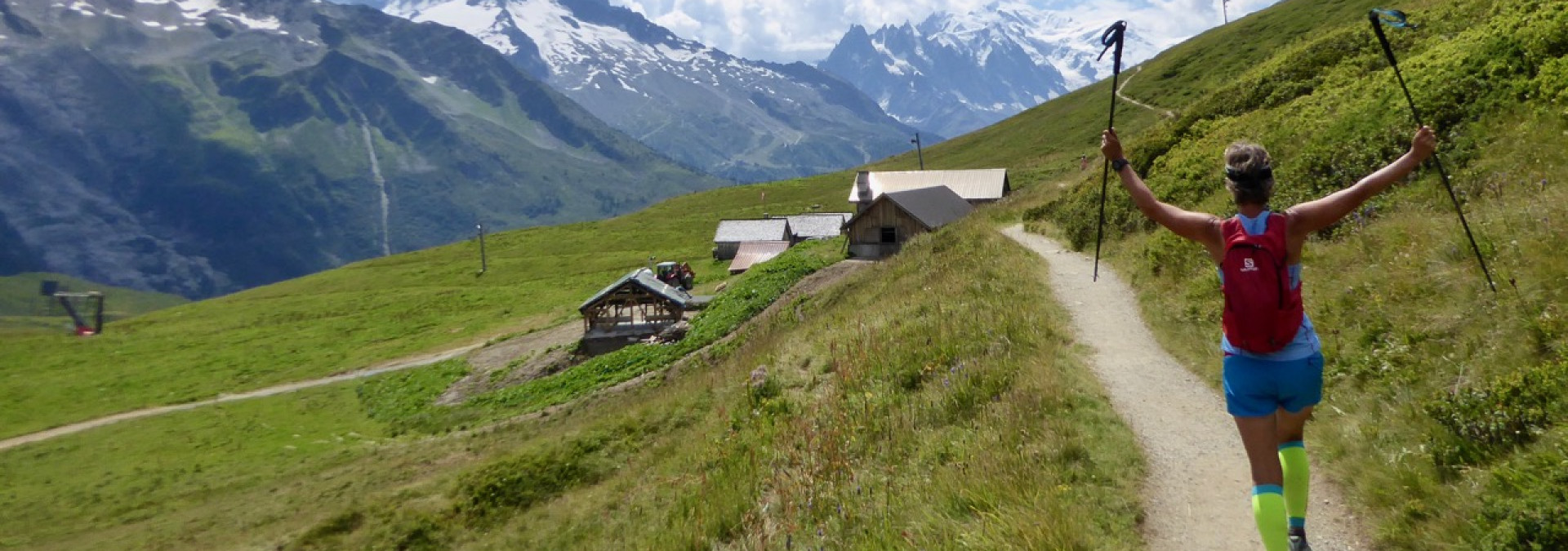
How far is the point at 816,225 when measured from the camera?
96312 mm

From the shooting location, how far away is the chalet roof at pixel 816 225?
311 feet

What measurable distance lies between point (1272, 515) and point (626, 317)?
48989 mm

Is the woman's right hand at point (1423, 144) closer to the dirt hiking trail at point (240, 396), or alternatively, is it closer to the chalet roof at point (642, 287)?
the chalet roof at point (642, 287)

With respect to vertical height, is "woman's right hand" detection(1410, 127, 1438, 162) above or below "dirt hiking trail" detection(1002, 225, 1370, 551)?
above

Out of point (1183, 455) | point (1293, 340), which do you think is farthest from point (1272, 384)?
point (1183, 455)

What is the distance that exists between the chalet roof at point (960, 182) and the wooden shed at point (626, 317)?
30.4m

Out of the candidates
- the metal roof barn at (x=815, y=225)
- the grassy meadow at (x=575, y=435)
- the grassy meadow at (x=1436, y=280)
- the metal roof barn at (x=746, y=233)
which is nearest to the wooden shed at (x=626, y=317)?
the grassy meadow at (x=575, y=435)

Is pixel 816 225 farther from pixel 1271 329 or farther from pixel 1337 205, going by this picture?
pixel 1271 329

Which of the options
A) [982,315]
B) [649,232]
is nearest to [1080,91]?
[649,232]

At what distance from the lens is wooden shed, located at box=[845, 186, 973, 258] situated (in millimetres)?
57281

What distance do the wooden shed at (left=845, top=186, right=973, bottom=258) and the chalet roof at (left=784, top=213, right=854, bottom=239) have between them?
114 feet

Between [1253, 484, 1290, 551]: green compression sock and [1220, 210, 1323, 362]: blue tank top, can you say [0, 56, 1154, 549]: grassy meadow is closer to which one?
[1253, 484, 1290, 551]: green compression sock

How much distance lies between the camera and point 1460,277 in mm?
8023

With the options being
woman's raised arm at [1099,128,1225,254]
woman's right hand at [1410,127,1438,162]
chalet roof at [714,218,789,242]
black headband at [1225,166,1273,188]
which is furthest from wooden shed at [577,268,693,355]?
woman's right hand at [1410,127,1438,162]
